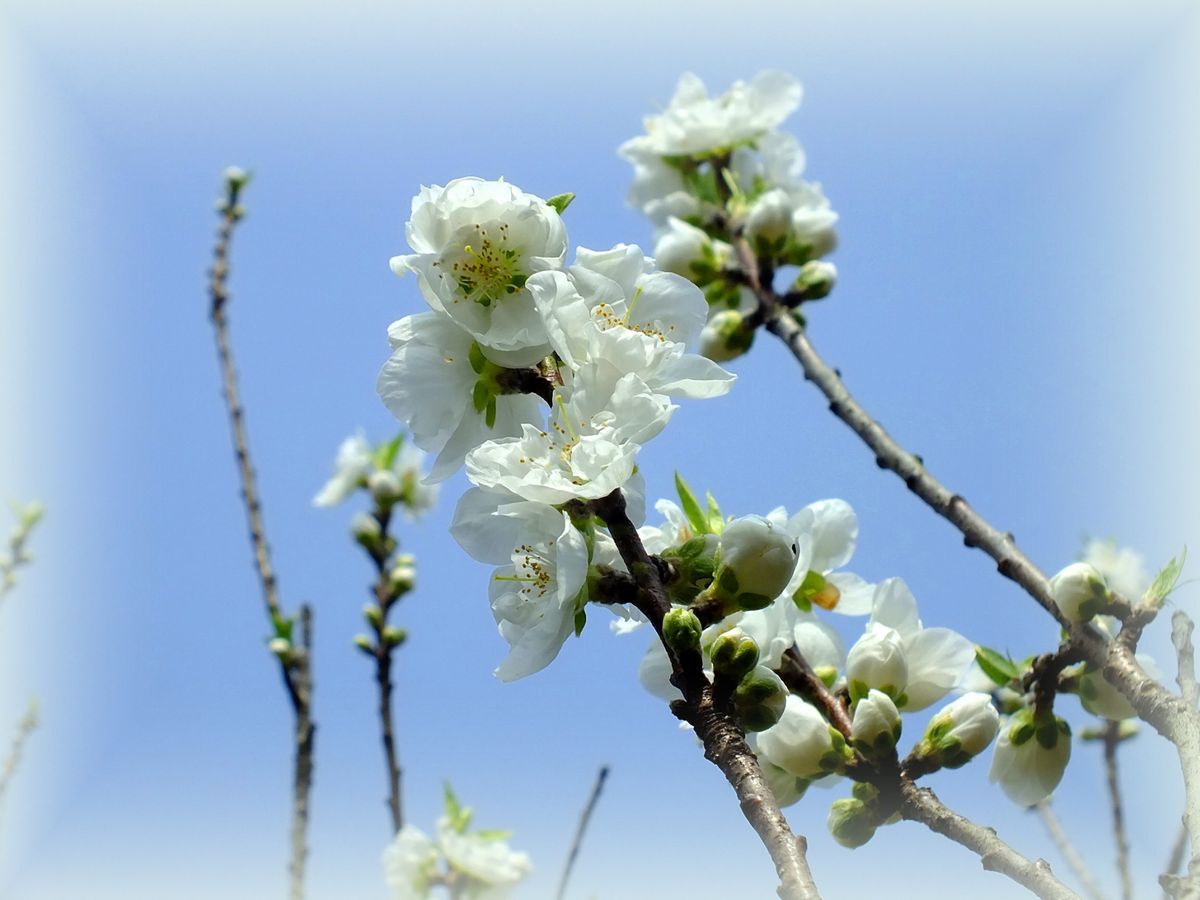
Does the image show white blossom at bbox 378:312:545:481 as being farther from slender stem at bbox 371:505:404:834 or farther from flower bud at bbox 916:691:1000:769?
slender stem at bbox 371:505:404:834

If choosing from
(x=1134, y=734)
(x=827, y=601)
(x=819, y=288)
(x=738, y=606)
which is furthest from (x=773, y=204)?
(x=738, y=606)

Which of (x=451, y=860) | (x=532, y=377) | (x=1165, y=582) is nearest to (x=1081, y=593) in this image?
(x=1165, y=582)

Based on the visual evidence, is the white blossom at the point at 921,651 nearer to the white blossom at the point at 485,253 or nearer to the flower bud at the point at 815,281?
the white blossom at the point at 485,253

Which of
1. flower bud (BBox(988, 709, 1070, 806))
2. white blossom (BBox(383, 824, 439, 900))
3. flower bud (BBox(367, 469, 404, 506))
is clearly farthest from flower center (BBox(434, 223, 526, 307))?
flower bud (BBox(367, 469, 404, 506))

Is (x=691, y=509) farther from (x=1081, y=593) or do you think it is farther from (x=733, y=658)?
(x=1081, y=593)

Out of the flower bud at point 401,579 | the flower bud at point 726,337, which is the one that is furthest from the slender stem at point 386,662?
the flower bud at point 726,337

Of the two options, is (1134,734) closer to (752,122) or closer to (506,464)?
(752,122)
